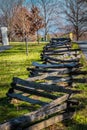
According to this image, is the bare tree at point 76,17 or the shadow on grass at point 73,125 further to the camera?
the bare tree at point 76,17

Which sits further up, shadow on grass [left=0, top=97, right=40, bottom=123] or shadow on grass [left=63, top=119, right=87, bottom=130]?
shadow on grass [left=0, top=97, right=40, bottom=123]

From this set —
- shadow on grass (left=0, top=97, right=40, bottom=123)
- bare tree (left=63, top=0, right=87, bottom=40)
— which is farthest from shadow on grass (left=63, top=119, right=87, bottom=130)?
bare tree (left=63, top=0, right=87, bottom=40)

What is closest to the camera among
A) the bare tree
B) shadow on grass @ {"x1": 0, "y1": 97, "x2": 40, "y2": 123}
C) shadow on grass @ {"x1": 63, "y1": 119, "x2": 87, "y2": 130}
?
shadow on grass @ {"x1": 63, "y1": 119, "x2": 87, "y2": 130}

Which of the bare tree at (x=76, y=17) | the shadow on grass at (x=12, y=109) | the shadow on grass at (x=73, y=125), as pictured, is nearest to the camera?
the shadow on grass at (x=73, y=125)

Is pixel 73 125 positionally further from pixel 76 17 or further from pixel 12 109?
pixel 76 17

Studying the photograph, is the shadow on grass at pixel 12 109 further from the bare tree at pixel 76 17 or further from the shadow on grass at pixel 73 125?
the bare tree at pixel 76 17

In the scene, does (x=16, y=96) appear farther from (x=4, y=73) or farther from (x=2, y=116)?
(x=4, y=73)

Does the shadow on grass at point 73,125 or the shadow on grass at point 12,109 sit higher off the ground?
the shadow on grass at point 12,109

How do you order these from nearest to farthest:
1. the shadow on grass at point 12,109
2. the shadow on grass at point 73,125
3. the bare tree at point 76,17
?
the shadow on grass at point 73,125 → the shadow on grass at point 12,109 → the bare tree at point 76,17

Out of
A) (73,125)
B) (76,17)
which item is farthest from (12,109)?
(76,17)

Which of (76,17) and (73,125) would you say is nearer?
(73,125)

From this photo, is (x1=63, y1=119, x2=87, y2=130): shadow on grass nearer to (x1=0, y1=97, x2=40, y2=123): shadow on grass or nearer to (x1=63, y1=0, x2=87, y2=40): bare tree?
(x1=0, y1=97, x2=40, y2=123): shadow on grass

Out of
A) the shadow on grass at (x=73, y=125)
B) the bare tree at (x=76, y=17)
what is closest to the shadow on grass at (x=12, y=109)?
the shadow on grass at (x=73, y=125)

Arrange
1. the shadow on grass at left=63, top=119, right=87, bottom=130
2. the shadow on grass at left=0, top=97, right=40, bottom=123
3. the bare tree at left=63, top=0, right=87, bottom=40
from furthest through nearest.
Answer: the bare tree at left=63, top=0, right=87, bottom=40, the shadow on grass at left=0, top=97, right=40, bottom=123, the shadow on grass at left=63, top=119, right=87, bottom=130
